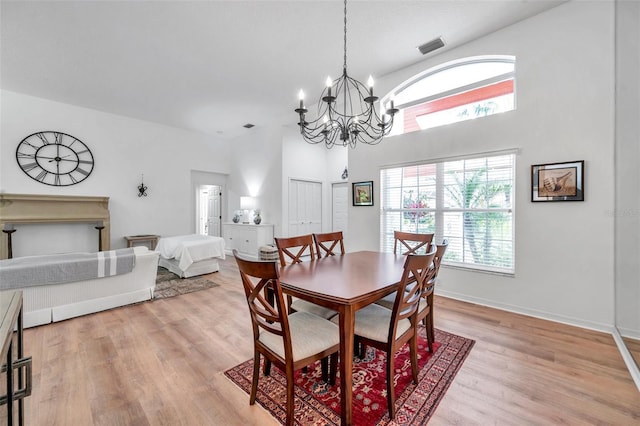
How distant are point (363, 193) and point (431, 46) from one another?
2192 mm

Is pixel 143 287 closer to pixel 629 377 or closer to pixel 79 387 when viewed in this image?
pixel 79 387

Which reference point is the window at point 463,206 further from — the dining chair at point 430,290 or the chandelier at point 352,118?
the dining chair at point 430,290

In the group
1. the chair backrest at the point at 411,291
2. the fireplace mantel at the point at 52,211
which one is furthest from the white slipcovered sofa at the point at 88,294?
the chair backrest at the point at 411,291

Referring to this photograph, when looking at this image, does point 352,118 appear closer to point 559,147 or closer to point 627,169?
point 559,147

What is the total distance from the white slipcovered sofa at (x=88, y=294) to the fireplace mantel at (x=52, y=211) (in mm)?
2355

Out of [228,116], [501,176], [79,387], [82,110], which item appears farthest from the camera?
[228,116]

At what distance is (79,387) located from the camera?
180cm

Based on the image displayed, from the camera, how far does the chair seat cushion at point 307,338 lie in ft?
4.77

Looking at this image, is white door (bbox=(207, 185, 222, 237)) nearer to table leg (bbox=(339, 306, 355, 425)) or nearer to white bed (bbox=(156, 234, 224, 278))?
white bed (bbox=(156, 234, 224, 278))

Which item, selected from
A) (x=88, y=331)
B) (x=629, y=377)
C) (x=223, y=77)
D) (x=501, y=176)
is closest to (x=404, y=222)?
(x=501, y=176)

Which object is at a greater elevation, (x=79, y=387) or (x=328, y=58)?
(x=328, y=58)

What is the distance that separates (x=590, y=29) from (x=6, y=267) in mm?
6165

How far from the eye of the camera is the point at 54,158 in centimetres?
494

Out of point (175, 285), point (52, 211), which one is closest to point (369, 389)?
point (175, 285)
